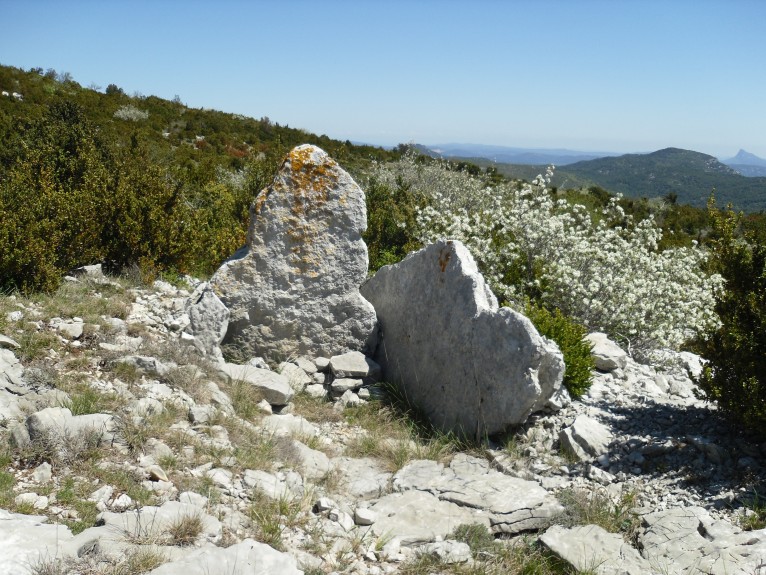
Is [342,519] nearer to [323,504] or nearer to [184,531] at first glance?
[323,504]

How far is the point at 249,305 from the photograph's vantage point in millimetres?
7555

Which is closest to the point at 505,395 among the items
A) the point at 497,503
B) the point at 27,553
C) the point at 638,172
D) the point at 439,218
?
the point at 497,503

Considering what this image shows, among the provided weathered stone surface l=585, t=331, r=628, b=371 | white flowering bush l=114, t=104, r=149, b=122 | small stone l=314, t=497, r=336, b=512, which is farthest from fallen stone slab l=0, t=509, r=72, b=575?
white flowering bush l=114, t=104, r=149, b=122

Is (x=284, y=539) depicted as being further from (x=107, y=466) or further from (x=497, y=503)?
(x=497, y=503)

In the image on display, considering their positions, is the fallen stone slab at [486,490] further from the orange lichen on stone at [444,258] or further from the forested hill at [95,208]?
the forested hill at [95,208]

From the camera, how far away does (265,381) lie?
22.0ft

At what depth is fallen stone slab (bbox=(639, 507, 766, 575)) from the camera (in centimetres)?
400

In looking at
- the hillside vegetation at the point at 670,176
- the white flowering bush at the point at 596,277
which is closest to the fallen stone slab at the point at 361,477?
the white flowering bush at the point at 596,277

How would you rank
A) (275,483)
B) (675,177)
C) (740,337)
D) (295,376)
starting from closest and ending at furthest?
(275,483)
(740,337)
(295,376)
(675,177)

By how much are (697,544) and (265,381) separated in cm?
439

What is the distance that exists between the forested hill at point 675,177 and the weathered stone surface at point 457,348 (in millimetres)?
60739

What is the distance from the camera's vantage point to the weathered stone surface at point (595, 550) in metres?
4.04

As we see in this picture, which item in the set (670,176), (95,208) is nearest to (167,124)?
(95,208)

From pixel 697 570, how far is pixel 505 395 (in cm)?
234
